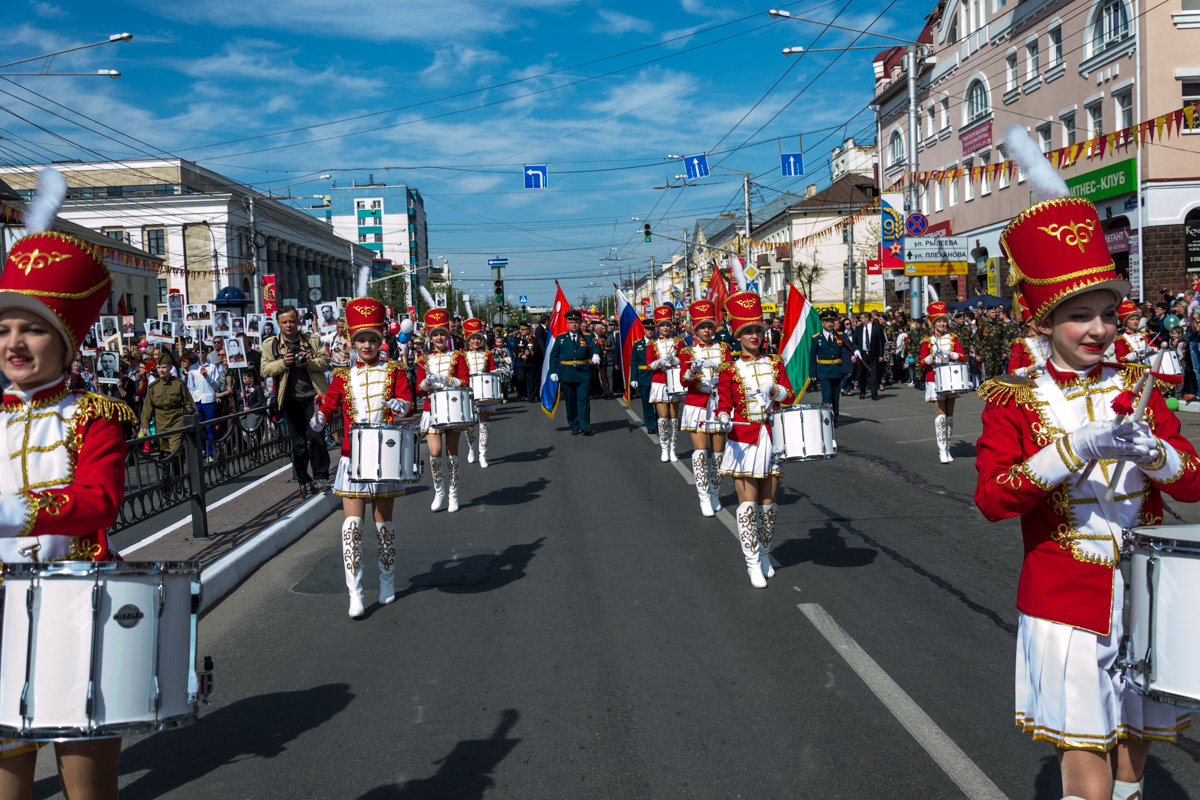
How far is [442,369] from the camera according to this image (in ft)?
41.9

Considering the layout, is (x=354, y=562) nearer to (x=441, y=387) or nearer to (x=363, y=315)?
(x=363, y=315)

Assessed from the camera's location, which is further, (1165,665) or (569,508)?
(569,508)

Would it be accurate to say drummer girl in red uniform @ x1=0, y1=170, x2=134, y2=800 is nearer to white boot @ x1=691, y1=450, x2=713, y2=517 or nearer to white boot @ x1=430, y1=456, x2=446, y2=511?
white boot @ x1=691, y1=450, x2=713, y2=517

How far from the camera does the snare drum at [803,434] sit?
7.41 m

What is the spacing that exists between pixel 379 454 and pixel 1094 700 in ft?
16.4

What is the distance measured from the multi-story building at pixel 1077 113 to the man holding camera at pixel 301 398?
583 inches

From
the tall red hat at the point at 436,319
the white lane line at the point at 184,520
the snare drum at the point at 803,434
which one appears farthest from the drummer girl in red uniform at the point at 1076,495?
the tall red hat at the point at 436,319

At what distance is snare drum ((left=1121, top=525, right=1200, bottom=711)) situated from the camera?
8.50 feet

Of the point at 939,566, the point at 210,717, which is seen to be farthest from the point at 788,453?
the point at 210,717

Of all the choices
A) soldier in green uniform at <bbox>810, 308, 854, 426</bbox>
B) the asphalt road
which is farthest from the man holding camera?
soldier in green uniform at <bbox>810, 308, 854, 426</bbox>

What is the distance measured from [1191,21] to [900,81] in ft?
74.4

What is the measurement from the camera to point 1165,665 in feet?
8.73

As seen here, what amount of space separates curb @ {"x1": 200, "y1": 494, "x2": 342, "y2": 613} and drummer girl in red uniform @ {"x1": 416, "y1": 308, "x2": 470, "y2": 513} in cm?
127

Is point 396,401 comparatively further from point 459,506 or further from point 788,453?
point 459,506
